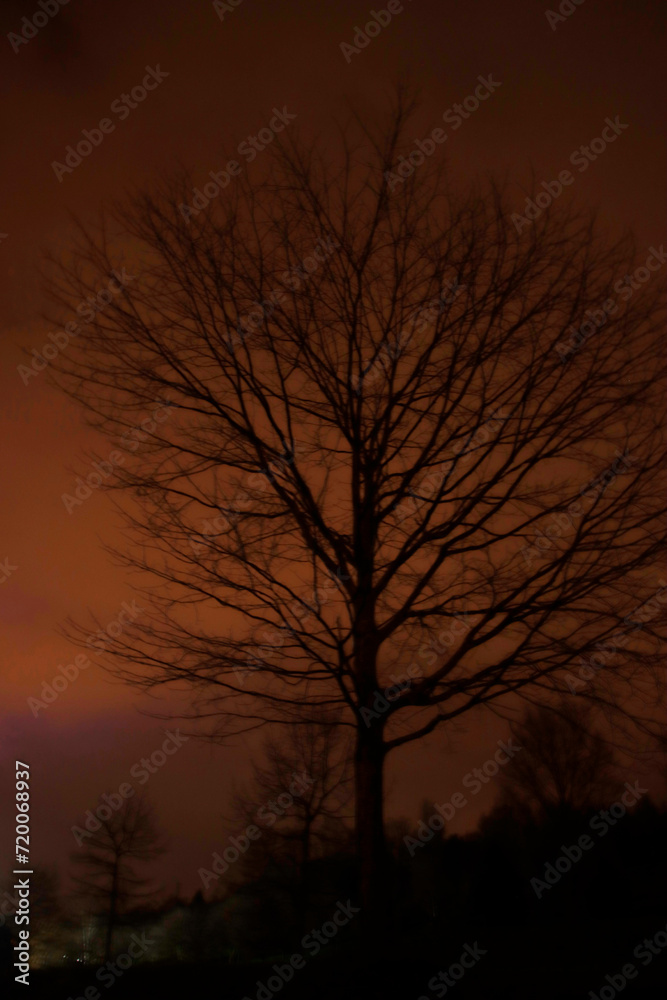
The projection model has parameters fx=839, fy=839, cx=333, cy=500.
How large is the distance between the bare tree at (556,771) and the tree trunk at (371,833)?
1.24 metres

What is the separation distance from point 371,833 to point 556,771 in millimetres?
2565

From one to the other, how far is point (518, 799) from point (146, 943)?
3097 mm

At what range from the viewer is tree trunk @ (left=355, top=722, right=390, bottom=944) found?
5047 mm

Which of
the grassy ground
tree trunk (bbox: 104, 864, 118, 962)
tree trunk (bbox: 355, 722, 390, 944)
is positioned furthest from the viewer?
tree trunk (bbox: 104, 864, 118, 962)

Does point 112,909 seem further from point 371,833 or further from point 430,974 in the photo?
point 430,974

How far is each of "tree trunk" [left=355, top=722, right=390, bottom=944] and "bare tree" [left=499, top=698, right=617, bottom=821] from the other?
1.24m

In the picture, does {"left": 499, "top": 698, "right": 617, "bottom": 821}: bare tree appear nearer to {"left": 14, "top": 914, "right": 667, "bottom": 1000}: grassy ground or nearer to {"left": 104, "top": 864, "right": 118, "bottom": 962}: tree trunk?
{"left": 14, "top": 914, "right": 667, "bottom": 1000}: grassy ground

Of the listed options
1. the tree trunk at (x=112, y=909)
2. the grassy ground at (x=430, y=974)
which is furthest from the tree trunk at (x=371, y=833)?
the tree trunk at (x=112, y=909)

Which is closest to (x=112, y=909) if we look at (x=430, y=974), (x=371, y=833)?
(x=371, y=833)

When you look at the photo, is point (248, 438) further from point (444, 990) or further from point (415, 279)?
point (444, 990)

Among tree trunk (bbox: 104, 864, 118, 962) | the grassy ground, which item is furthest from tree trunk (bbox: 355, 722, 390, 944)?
tree trunk (bbox: 104, 864, 118, 962)

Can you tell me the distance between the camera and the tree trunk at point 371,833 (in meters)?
5.05

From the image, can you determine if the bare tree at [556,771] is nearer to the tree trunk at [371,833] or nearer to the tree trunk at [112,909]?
the tree trunk at [371,833]

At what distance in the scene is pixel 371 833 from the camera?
5.15 m
